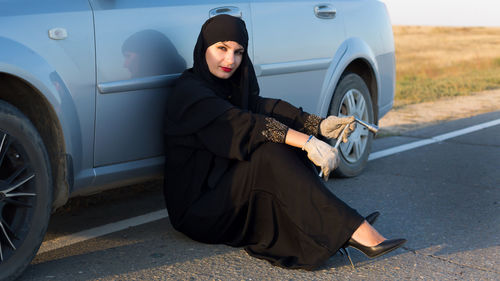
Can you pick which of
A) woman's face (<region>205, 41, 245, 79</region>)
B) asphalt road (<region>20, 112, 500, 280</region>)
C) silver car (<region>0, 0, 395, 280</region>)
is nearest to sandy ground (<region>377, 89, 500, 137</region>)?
asphalt road (<region>20, 112, 500, 280</region>)

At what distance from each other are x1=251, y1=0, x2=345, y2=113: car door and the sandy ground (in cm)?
267

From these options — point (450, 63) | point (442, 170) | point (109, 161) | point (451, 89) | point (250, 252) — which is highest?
point (109, 161)

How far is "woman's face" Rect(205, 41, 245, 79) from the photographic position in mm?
3777

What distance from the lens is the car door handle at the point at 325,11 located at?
4.88 meters

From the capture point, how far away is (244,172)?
3.50 meters

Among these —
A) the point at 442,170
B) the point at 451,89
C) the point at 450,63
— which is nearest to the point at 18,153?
the point at 442,170

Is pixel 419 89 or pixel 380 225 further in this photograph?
pixel 419 89

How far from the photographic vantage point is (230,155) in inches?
138

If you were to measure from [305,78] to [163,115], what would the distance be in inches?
50.1

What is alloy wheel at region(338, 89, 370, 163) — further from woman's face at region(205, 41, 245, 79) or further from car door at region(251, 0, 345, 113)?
woman's face at region(205, 41, 245, 79)

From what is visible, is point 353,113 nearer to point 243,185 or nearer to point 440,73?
point 243,185

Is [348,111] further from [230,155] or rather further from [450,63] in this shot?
[450,63]

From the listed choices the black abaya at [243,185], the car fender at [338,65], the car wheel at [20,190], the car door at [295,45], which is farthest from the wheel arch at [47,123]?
the car fender at [338,65]

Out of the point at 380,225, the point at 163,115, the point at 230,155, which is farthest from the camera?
the point at 380,225
